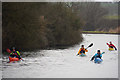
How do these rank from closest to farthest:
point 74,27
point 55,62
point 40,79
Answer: point 40,79
point 55,62
point 74,27

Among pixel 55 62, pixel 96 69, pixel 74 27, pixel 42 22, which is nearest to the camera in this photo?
pixel 96 69

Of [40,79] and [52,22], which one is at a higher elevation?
[52,22]

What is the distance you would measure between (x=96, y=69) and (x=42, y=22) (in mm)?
14628

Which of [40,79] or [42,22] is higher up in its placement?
[42,22]

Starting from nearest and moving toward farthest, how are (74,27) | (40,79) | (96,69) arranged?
(40,79) < (96,69) < (74,27)

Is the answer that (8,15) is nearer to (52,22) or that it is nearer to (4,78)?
(52,22)

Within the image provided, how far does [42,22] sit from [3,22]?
5334 millimetres

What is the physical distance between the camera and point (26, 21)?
103ft

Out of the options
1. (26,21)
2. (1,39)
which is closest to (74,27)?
(26,21)

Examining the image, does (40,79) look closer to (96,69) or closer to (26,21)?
(96,69)

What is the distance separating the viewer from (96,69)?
2098cm

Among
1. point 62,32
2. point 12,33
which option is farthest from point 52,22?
point 12,33

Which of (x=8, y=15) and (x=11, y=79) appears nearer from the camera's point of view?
(x=11, y=79)

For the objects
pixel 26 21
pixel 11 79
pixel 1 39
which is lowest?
pixel 11 79
